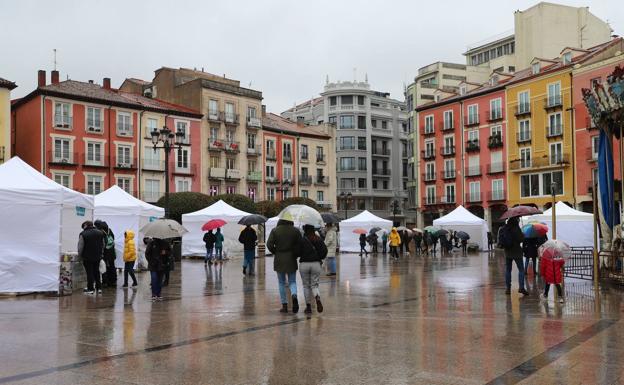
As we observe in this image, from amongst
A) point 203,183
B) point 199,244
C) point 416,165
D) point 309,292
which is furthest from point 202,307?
point 416,165

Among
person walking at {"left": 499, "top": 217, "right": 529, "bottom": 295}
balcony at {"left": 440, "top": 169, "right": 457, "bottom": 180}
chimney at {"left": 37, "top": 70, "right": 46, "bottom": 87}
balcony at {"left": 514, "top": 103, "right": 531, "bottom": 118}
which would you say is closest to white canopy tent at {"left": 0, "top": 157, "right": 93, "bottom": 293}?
person walking at {"left": 499, "top": 217, "right": 529, "bottom": 295}

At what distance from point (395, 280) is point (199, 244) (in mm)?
16950

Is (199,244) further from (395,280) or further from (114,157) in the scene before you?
(114,157)

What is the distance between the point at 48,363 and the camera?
22.8 feet

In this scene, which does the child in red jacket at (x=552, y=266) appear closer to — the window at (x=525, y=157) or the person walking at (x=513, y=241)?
the person walking at (x=513, y=241)

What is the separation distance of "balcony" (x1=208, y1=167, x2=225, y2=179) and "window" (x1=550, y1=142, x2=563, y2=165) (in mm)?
28173

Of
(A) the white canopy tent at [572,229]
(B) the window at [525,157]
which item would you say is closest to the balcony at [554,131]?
(B) the window at [525,157]

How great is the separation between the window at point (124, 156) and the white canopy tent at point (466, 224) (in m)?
25.7

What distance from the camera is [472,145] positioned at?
58.5 metres

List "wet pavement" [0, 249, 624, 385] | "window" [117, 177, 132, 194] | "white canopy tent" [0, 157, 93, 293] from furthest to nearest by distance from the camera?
"window" [117, 177, 132, 194]
"white canopy tent" [0, 157, 93, 293]
"wet pavement" [0, 249, 624, 385]

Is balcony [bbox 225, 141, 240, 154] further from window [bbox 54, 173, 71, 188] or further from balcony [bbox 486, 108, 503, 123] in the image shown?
A: balcony [bbox 486, 108, 503, 123]

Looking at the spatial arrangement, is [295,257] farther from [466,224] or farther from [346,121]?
[346,121]

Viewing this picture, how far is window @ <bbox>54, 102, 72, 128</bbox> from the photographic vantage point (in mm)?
47938

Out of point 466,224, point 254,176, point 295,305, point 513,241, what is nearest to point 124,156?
point 254,176
